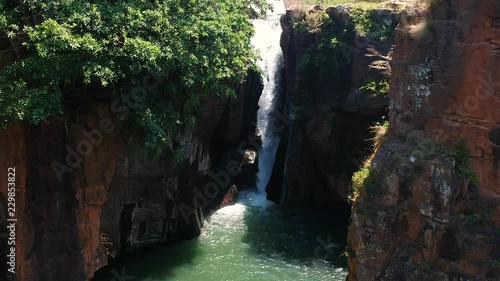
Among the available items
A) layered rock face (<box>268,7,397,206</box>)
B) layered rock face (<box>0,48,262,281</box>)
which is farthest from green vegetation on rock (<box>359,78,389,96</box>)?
layered rock face (<box>0,48,262,281</box>)

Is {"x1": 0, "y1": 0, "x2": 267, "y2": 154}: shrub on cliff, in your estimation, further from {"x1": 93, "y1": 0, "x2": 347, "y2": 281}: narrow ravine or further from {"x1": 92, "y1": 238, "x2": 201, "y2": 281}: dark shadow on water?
{"x1": 92, "y1": 238, "x2": 201, "y2": 281}: dark shadow on water

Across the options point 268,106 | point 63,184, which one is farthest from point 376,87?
point 63,184

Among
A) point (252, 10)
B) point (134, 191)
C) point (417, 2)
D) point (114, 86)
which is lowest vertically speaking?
point (134, 191)

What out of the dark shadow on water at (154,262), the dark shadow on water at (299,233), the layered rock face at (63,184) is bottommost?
the dark shadow on water at (154,262)

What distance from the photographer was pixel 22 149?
10.7 metres

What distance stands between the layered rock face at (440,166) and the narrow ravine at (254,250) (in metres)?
5.25

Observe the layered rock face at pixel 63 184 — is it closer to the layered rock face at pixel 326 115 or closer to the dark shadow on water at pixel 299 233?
the dark shadow on water at pixel 299 233

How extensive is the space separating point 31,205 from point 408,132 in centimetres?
795

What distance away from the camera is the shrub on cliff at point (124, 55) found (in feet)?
30.4

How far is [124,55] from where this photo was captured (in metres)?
9.69

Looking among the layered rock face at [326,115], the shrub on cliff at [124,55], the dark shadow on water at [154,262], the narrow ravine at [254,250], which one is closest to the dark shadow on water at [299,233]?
the narrow ravine at [254,250]

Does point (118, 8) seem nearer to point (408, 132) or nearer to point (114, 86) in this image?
point (114, 86)

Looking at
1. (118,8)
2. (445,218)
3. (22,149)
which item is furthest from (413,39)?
(22,149)

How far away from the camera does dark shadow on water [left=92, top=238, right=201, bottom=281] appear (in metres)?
15.4
